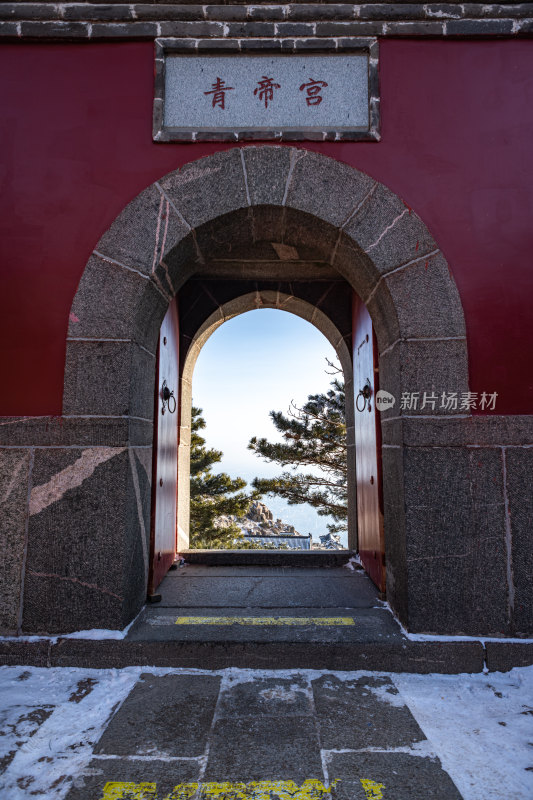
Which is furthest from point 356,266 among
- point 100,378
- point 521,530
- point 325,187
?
point 521,530

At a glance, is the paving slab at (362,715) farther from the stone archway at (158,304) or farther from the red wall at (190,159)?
the red wall at (190,159)

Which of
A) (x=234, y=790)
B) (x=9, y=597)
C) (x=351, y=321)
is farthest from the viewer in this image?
(x=351, y=321)

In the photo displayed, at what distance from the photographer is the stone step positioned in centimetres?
435

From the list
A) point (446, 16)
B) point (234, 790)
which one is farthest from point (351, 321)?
point (234, 790)

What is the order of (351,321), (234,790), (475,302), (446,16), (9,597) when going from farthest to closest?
(351,321) → (446,16) → (475,302) → (9,597) → (234,790)

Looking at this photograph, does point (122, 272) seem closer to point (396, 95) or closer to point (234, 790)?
point (396, 95)

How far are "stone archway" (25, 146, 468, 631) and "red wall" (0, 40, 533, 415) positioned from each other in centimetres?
13

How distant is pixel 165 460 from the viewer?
3.77 m

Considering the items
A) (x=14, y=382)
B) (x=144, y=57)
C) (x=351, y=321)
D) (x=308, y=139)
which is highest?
(x=144, y=57)

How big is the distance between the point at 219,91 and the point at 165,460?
2.80 m

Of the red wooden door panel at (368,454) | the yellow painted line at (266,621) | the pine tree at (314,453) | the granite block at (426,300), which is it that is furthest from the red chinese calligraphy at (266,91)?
the pine tree at (314,453)

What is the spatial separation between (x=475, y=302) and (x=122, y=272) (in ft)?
7.50

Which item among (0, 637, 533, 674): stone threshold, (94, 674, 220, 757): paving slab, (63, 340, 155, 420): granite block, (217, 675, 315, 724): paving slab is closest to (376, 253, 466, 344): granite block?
(63, 340, 155, 420): granite block

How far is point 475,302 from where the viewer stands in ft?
9.22
